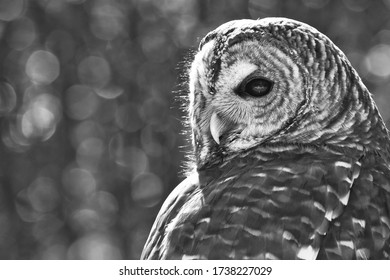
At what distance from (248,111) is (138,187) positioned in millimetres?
6890

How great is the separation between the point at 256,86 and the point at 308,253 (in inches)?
37.3

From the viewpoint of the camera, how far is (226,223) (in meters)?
2.96

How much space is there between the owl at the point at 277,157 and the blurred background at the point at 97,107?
240 inches

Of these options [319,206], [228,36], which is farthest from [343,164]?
[228,36]

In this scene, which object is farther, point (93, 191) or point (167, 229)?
point (93, 191)

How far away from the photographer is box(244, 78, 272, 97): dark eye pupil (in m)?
3.55

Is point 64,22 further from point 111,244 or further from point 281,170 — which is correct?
point 281,170

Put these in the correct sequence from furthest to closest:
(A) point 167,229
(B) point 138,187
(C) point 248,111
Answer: (B) point 138,187 < (C) point 248,111 < (A) point 167,229

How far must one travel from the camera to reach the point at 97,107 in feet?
36.6

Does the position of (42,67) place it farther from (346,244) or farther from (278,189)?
(346,244)

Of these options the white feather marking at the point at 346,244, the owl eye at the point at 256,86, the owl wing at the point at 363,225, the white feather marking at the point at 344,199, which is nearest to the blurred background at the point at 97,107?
the owl eye at the point at 256,86

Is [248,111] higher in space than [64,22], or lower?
higher
